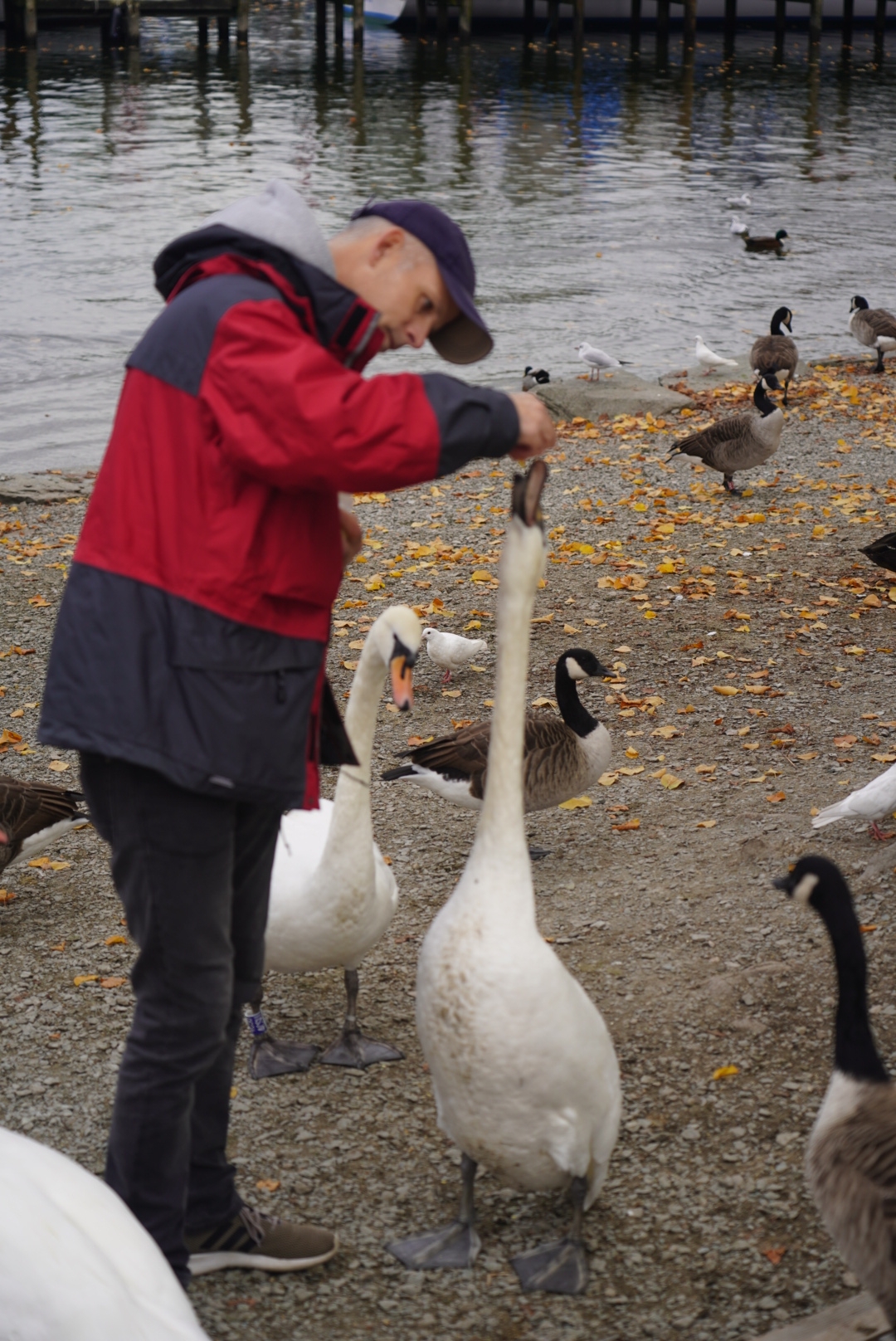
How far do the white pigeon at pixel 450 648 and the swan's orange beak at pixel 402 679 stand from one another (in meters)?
3.35

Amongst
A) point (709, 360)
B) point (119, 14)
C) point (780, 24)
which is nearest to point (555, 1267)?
point (709, 360)

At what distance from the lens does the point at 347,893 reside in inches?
173

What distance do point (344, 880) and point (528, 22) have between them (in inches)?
2026

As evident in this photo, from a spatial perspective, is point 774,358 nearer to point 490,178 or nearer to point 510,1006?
point 510,1006

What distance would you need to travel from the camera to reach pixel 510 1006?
3.32 metres

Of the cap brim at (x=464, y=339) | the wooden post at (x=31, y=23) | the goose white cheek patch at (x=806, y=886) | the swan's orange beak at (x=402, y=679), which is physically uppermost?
the wooden post at (x=31, y=23)

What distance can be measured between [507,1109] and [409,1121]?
0.98 meters

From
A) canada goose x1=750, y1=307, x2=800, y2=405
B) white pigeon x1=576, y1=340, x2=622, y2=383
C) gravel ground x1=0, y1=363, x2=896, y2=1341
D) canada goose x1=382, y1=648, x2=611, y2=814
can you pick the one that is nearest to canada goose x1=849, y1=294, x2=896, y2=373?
canada goose x1=750, y1=307, x2=800, y2=405

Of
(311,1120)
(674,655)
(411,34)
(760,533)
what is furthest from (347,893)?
(411,34)

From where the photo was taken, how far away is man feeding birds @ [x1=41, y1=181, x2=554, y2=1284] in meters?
2.54

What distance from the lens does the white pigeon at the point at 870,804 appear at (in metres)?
5.44

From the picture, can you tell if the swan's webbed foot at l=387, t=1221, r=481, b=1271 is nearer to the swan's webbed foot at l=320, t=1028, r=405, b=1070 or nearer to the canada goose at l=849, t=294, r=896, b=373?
the swan's webbed foot at l=320, t=1028, r=405, b=1070

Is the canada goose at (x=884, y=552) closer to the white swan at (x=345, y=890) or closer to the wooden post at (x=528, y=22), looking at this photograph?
the white swan at (x=345, y=890)

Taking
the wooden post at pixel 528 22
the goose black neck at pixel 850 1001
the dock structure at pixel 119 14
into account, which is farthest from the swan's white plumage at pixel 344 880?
the wooden post at pixel 528 22
